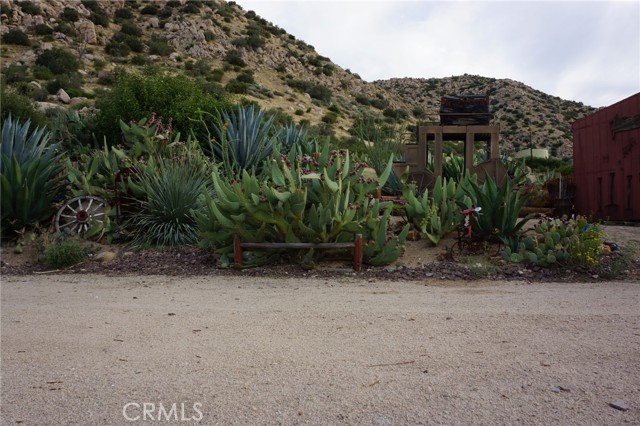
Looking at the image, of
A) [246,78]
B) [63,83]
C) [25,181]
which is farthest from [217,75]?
[25,181]

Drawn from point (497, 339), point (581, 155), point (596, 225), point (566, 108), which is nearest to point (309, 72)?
point (566, 108)

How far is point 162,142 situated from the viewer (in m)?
10.7

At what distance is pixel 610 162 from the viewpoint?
464 inches

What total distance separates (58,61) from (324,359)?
130 feet

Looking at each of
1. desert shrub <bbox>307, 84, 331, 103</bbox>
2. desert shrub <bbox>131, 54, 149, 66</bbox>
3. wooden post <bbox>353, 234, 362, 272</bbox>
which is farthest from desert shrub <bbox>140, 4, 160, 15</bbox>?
wooden post <bbox>353, 234, 362, 272</bbox>

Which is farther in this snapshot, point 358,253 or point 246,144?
point 246,144

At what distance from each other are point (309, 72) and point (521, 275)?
170 feet

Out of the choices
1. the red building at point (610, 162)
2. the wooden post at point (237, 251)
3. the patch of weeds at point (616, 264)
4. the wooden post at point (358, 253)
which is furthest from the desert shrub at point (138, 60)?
the patch of weeds at point (616, 264)

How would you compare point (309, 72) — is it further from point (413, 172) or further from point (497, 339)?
point (497, 339)

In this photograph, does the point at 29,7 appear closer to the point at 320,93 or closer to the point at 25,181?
the point at 320,93

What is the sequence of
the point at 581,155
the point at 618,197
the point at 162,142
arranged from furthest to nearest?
the point at 581,155 → the point at 618,197 → the point at 162,142

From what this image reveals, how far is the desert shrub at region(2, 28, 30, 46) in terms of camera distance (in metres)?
40.2

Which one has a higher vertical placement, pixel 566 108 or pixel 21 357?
pixel 566 108

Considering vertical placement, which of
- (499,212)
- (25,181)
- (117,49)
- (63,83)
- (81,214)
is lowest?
(81,214)
